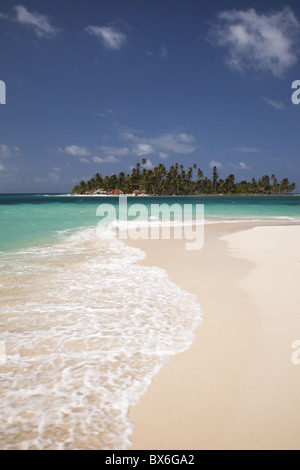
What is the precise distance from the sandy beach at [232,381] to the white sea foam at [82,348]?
0.70 ft

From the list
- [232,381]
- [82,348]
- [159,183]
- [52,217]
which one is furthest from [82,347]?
[159,183]

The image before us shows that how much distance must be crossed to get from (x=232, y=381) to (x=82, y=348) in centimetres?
188

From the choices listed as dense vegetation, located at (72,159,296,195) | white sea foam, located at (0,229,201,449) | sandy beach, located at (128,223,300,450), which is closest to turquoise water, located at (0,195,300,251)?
white sea foam, located at (0,229,201,449)

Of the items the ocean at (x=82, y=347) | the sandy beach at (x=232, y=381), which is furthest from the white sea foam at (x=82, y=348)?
the sandy beach at (x=232, y=381)

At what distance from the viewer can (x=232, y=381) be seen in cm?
282

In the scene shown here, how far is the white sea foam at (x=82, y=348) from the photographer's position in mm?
2260

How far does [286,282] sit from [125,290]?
369 centimetres

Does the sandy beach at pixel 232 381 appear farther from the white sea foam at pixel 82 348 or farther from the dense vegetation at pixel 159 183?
the dense vegetation at pixel 159 183

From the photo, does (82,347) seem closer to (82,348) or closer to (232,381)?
(82,348)

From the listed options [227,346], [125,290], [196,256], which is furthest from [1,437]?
[196,256]

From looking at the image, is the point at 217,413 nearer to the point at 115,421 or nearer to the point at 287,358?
the point at 115,421

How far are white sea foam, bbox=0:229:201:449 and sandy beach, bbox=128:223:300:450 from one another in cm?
21

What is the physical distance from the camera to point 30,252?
384 inches
